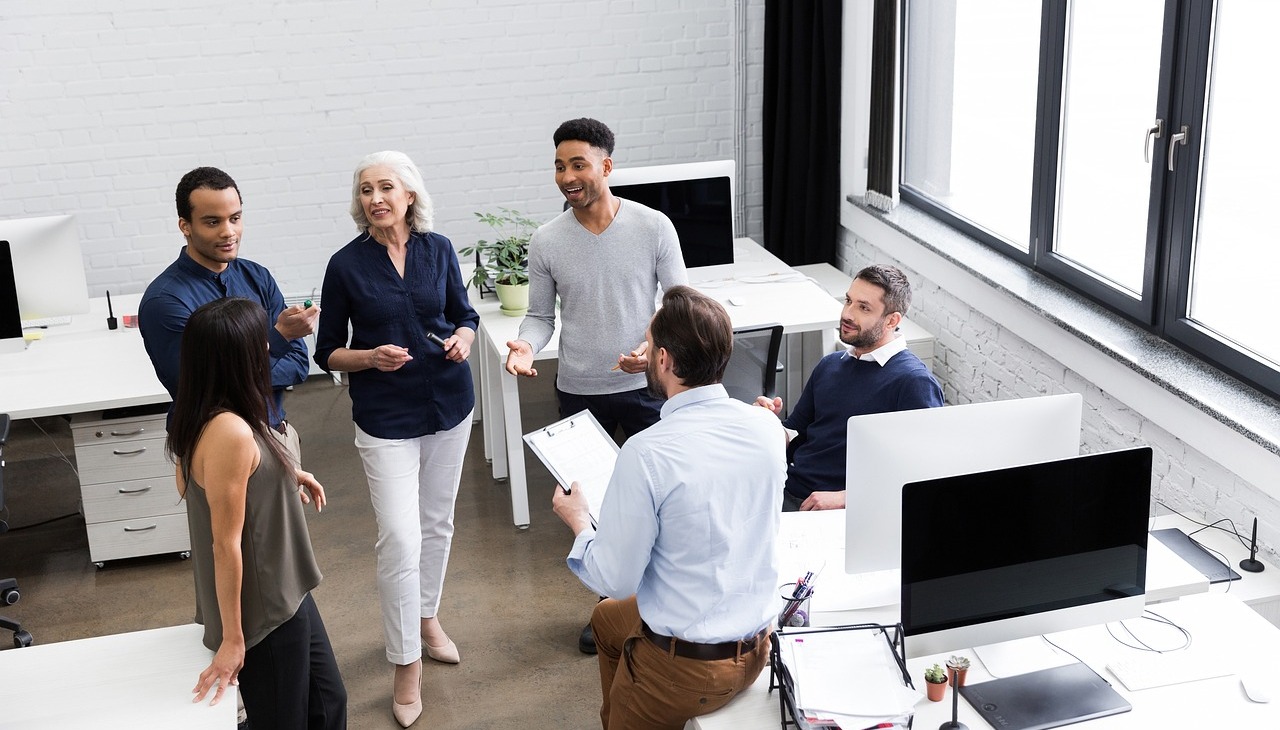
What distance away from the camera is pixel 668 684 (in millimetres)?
2307

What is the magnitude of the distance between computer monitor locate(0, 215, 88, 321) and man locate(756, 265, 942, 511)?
9.49 ft

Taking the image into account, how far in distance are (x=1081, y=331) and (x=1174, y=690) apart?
67.7 inches

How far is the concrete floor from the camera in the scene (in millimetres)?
3445

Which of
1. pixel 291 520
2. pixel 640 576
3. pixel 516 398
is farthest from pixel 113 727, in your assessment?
pixel 516 398

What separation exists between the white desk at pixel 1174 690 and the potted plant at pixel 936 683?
0.02 metres

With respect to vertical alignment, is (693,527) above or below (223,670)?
above

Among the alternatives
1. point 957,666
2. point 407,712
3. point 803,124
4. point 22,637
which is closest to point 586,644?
point 407,712

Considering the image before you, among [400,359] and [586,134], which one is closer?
[400,359]

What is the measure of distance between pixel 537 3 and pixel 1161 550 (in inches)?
161

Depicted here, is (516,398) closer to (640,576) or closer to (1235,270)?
(640,576)

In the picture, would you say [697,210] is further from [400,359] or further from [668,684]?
[668,684]

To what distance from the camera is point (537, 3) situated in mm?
5746

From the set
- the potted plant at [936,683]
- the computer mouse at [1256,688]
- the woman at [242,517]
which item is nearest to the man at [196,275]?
the woman at [242,517]

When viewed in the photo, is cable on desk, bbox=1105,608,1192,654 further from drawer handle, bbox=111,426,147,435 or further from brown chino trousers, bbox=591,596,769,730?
drawer handle, bbox=111,426,147,435
